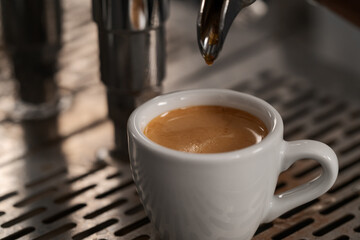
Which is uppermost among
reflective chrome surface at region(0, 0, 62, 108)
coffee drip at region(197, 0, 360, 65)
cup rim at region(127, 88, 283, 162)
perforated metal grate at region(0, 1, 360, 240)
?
coffee drip at region(197, 0, 360, 65)

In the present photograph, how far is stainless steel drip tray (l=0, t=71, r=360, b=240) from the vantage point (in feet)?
1.80

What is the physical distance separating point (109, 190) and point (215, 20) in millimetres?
212

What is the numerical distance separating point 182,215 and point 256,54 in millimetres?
391

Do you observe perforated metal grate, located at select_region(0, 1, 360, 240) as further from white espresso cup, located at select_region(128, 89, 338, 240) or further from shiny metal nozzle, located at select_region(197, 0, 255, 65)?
shiny metal nozzle, located at select_region(197, 0, 255, 65)

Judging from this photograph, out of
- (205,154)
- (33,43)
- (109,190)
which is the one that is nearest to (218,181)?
(205,154)

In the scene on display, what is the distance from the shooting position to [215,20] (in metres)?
0.48

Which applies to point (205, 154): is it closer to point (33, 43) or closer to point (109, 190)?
point (109, 190)

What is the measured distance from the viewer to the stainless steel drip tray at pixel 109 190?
0.55 metres

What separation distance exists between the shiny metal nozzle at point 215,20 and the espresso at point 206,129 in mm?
71

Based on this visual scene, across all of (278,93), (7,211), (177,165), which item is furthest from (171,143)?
(278,93)

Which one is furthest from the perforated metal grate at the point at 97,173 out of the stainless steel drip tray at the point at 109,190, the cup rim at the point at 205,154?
the cup rim at the point at 205,154

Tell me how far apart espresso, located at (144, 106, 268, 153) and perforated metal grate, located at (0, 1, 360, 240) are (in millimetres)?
92

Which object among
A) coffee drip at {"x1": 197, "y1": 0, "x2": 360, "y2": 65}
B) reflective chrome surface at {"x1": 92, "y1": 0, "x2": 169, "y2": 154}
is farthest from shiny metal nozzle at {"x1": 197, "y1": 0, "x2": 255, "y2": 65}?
reflective chrome surface at {"x1": 92, "y1": 0, "x2": 169, "y2": 154}

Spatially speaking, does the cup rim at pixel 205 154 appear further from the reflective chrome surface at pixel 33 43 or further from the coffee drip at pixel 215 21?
the reflective chrome surface at pixel 33 43
